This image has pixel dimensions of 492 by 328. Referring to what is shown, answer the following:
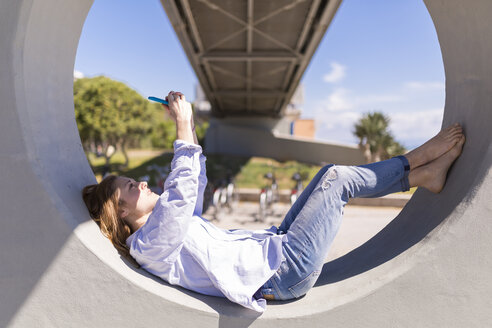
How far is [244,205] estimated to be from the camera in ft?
32.3

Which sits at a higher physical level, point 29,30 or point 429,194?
point 29,30

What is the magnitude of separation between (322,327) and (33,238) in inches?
60.7

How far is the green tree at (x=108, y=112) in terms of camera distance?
47.4ft

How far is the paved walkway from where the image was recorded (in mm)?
5656

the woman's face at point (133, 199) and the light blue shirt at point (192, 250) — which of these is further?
the woman's face at point (133, 199)

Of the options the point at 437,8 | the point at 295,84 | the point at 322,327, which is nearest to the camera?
the point at 322,327

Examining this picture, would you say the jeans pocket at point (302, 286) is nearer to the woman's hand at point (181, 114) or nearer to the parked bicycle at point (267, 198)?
the woman's hand at point (181, 114)

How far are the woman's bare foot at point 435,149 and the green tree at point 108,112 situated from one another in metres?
14.5

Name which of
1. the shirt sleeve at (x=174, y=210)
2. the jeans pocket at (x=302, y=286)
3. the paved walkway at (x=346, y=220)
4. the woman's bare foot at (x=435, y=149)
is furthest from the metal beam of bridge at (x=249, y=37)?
the jeans pocket at (x=302, y=286)

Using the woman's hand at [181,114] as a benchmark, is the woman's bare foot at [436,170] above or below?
below

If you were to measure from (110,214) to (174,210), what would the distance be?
50cm

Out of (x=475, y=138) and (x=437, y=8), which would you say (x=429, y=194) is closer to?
(x=475, y=138)

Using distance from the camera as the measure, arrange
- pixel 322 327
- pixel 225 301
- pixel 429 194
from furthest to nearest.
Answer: pixel 429 194 < pixel 225 301 < pixel 322 327

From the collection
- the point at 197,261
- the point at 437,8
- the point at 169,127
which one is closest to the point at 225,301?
the point at 197,261
